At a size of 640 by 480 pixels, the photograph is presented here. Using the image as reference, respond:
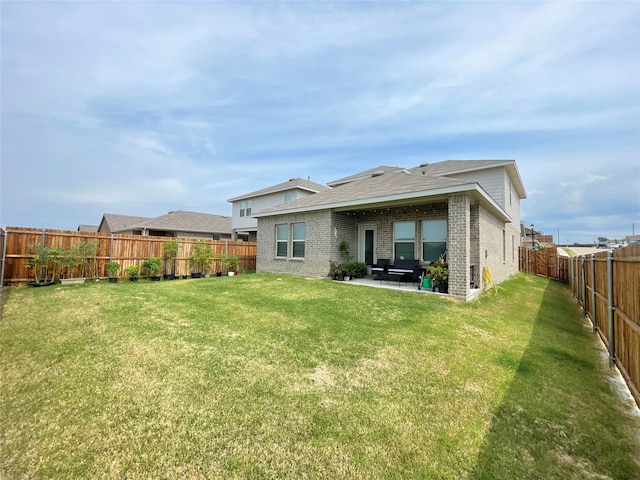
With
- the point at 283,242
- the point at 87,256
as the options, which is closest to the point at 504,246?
the point at 283,242

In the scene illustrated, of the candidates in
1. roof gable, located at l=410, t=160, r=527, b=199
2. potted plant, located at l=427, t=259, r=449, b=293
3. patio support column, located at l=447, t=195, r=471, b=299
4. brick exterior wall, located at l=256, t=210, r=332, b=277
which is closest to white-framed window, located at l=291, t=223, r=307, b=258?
brick exterior wall, located at l=256, t=210, r=332, b=277

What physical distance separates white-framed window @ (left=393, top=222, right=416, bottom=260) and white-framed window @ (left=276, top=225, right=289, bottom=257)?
5.44 m

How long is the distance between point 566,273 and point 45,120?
26.8 m

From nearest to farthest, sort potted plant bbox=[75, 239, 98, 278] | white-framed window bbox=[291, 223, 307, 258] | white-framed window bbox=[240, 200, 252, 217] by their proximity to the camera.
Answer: potted plant bbox=[75, 239, 98, 278]
white-framed window bbox=[291, 223, 307, 258]
white-framed window bbox=[240, 200, 252, 217]

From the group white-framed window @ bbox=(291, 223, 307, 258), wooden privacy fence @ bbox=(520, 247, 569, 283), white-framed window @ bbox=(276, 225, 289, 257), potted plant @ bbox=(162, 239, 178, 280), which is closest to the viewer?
white-framed window @ bbox=(291, 223, 307, 258)

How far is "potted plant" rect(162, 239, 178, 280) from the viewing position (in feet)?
44.5

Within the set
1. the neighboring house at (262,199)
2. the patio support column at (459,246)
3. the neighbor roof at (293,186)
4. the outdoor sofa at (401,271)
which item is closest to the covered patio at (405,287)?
the outdoor sofa at (401,271)

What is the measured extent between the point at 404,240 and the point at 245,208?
19.5 meters

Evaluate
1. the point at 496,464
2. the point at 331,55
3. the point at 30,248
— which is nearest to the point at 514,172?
the point at 331,55

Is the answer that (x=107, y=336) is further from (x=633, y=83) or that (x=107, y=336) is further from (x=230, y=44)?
(x=633, y=83)

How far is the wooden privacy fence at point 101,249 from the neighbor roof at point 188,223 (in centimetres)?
1309

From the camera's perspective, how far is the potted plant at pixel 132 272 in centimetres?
1204

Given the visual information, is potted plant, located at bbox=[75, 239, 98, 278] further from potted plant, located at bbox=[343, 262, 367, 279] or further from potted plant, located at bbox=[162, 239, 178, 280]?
potted plant, located at bbox=[343, 262, 367, 279]

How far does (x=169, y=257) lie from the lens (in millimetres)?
13805
